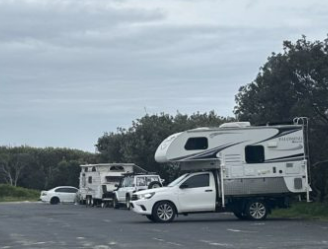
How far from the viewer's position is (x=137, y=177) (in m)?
40.8

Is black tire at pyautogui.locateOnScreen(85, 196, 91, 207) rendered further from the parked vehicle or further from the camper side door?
the camper side door

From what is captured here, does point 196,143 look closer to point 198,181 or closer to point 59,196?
point 198,181

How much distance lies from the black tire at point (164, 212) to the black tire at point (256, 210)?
2.68 m

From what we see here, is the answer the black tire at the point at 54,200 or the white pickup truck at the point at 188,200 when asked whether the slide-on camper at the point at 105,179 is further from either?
the white pickup truck at the point at 188,200

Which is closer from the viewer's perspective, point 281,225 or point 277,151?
point 281,225

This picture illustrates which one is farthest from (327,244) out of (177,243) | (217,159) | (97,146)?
(97,146)

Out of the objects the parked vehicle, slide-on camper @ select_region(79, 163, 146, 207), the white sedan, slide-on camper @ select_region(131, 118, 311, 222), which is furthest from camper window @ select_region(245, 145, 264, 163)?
the white sedan

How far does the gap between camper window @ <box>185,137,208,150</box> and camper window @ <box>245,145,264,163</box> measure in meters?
1.44

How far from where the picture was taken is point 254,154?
93.3 feet

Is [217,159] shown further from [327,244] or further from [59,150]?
[59,150]

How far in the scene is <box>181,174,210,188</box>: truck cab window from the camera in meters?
28.3

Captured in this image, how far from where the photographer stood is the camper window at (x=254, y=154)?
28375 millimetres

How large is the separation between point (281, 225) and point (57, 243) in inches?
344

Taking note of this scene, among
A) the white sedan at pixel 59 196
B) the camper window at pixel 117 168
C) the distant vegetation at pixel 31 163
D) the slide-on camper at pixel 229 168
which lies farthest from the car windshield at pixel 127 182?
the distant vegetation at pixel 31 163
